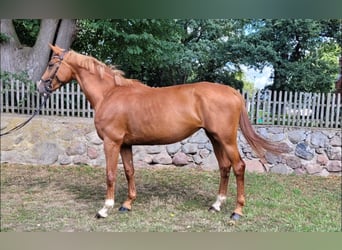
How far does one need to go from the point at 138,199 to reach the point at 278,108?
125 inches

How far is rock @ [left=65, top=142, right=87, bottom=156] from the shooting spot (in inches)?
219

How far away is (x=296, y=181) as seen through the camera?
5141 millimetres

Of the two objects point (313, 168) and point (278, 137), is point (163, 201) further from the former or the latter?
point (313, 168)

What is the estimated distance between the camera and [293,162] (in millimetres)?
5605

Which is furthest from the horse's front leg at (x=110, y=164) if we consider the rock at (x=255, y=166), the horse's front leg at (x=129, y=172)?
the rock at (x=255, y=166)

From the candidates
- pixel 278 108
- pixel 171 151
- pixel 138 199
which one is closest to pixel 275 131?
pixel 278 108

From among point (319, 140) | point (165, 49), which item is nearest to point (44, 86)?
point (165, 49)

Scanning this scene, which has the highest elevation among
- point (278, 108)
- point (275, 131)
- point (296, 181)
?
point (278, 108)

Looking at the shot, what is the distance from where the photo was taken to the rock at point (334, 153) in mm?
5594

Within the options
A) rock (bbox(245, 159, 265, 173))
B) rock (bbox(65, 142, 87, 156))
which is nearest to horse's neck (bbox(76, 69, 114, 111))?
rock (bbox(65, 142, 87, 156))

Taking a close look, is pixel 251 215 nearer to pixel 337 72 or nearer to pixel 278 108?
pixel 278 108

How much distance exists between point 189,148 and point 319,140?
90.7 inches

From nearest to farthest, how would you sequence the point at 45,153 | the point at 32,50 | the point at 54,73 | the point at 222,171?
the point at 54,73, the point at 222,171, the point at 45,153, the point at 32,50

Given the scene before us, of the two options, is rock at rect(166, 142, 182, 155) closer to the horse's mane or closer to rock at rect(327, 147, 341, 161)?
the horse's mane
